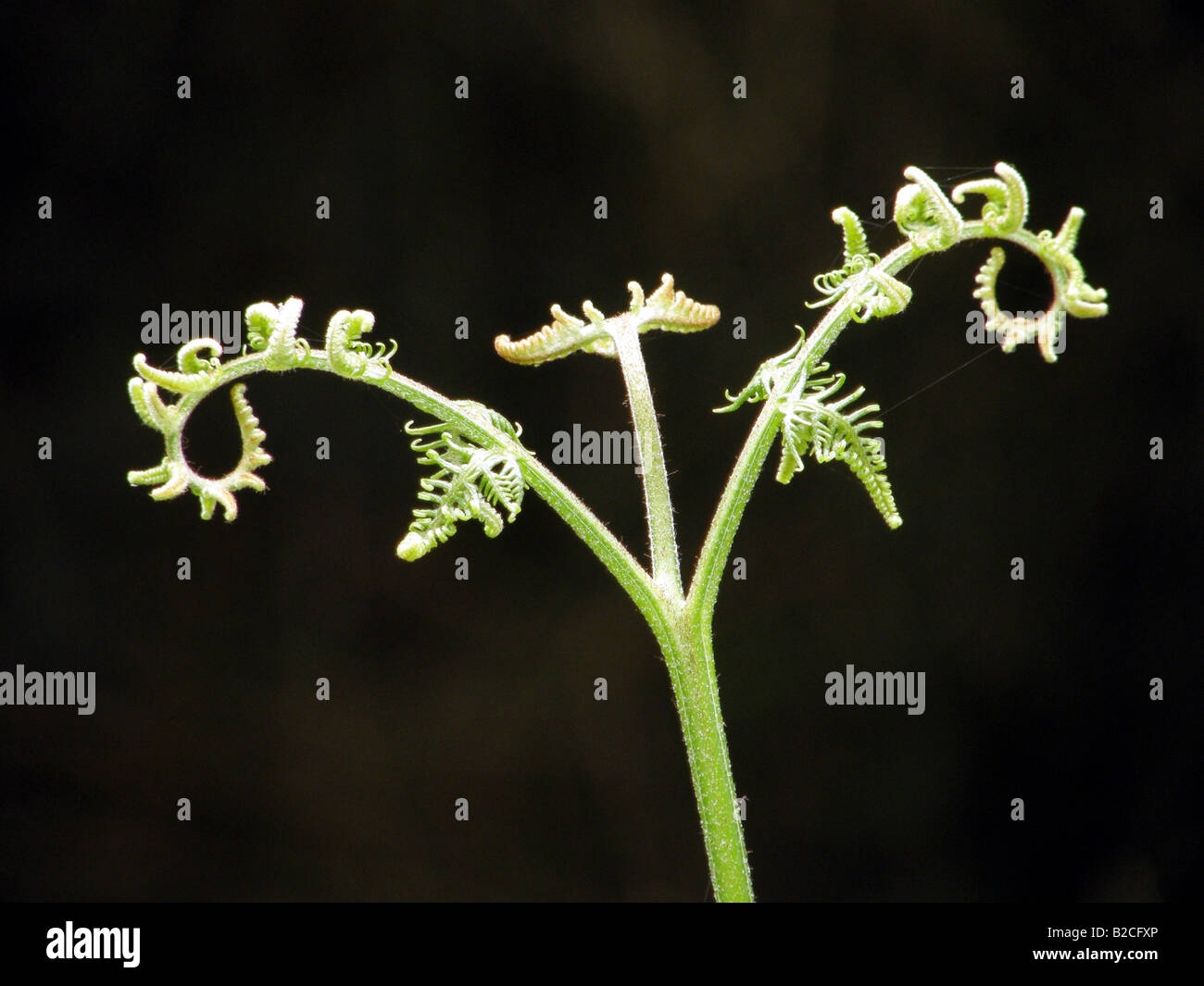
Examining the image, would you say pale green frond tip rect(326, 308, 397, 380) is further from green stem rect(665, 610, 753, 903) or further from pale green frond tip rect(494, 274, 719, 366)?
green stem rect(665, 610, 753, 903)

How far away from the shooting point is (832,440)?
3.74 feet

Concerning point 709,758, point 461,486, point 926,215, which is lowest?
point 709,758

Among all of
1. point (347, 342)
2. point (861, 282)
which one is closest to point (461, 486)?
point (347, 342)

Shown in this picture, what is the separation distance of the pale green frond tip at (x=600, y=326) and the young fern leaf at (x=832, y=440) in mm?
168

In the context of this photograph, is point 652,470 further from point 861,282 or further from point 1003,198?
point 1003,198

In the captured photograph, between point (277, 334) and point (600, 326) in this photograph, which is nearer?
point (277, 334)

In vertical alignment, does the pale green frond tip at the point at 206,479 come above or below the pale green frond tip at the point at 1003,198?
below

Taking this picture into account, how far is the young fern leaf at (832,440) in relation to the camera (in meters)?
1.11

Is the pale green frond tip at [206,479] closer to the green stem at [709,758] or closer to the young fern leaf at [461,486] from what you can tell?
the young fern leaf at [461,486]

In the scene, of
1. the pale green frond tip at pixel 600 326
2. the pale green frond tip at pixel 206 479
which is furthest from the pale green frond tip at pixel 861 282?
the pale green frond tip at pixel 206 479

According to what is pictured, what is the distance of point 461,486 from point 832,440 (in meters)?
0.37

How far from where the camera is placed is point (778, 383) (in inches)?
46.4

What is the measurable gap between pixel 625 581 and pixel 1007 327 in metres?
0.45

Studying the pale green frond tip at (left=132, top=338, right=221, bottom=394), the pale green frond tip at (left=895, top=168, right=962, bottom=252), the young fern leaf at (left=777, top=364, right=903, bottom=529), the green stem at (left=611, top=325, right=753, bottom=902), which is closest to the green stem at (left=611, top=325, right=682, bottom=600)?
the green stem at (left=611, top=325, right=753, bottom=902)
